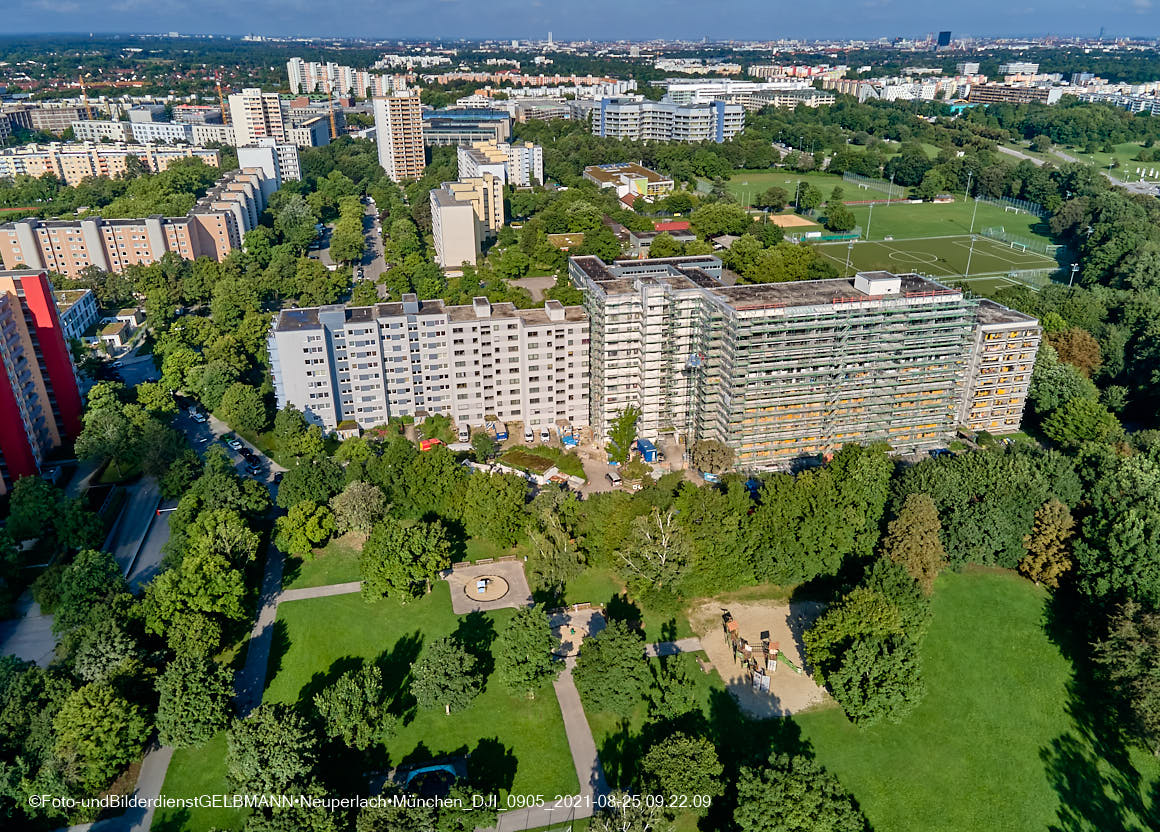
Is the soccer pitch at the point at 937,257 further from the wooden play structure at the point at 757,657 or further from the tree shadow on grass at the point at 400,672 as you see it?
the tree shadow on grass at the point at 400,672

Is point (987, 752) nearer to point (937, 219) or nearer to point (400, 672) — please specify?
point (400, 672)

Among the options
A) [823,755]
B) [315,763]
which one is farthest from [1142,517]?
[315,763]

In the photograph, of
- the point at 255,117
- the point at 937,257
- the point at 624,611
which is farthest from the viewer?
the point at 255,117

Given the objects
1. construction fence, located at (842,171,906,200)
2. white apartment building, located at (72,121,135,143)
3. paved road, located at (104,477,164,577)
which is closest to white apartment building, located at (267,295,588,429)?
paved road, located at (104,477,164,577)

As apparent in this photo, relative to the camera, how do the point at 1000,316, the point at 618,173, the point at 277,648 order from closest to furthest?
the point at 277,648, the point at 1000,316, the point at 618,173

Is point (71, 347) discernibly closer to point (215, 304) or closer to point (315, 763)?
point (215, 304)

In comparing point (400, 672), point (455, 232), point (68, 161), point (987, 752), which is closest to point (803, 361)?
point (987, 752)

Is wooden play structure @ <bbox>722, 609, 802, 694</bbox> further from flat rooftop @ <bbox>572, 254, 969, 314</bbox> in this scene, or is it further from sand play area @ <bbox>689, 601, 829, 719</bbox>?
flat rooftop @ <bbox>572, 254, 969, 314</bbox>
